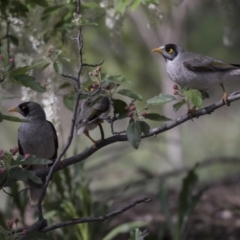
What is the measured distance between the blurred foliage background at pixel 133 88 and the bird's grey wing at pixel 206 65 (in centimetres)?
58

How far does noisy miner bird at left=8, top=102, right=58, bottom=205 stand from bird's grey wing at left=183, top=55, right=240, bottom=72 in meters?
1.26

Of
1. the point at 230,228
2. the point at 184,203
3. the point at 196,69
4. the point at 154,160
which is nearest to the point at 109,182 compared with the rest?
the point at 154,160

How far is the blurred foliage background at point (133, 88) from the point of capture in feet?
17.3

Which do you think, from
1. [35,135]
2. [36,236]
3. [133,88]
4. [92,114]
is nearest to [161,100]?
[92,114]

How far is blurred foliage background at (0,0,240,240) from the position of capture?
5.27 m

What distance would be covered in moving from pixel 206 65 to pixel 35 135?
1504 mm

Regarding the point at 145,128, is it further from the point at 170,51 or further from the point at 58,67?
the point at 170,51

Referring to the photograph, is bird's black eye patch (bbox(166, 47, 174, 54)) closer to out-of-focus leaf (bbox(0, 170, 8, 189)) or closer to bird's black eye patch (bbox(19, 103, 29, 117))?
bird's black eye patch (bbox(19, 103, 29, 117))

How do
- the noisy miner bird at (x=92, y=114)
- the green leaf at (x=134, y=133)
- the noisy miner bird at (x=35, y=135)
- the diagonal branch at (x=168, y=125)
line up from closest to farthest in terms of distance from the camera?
the green leaf at (x=134, y=133), the diagonal branch at (x=168, y=125), the noisy miner bird at (x=92, y=114), the noisy miner bird at (x=35, y=135)

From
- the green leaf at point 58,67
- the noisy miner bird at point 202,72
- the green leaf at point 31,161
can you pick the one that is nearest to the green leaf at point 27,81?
the green leaf at point 58,67

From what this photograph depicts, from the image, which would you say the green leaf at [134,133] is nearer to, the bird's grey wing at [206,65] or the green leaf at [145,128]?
the green leaf at [145,128]

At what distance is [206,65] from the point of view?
4578 millimetres

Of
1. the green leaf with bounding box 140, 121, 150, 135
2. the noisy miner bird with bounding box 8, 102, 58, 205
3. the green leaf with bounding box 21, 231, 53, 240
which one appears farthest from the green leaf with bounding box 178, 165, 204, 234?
the green leaf with bounding box 21, 231, 53, 240

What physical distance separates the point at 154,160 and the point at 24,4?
651 centimetres
